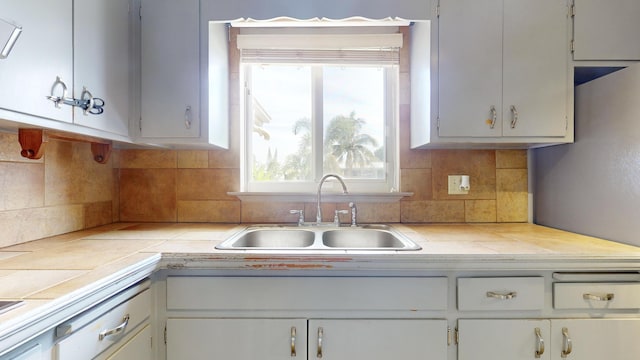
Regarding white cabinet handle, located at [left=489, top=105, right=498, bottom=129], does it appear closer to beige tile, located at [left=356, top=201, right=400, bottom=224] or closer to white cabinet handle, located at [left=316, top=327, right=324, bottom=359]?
beige tile, located at [left=356, top=201, right=400, bottom=224]

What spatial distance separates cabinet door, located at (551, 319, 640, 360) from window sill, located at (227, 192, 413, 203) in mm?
901

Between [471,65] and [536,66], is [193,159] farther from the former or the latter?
[536,66]

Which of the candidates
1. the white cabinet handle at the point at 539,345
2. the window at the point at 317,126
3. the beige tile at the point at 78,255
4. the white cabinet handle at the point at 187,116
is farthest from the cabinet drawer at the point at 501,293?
the white cabinet handle at the point at 187,116

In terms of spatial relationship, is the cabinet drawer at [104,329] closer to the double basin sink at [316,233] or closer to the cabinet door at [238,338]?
the cabinet door at [238,338]

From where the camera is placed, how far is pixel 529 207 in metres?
1.84

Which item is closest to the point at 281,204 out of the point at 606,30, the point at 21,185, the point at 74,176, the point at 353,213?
the point at 353,213

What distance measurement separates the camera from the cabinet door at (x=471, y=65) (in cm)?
146

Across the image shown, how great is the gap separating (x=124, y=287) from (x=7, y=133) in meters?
0.85

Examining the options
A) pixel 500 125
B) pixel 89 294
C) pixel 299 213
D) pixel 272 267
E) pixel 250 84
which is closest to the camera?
pixel 89 294

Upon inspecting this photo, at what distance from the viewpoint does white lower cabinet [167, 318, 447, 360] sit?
44.8 inches

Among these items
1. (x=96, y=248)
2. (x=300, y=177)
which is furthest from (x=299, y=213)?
(x=96, y=248)

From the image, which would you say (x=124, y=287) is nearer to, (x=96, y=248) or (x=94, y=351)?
(x=94, y=351)

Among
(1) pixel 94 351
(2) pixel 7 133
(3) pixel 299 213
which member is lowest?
(1) pixel 94 351

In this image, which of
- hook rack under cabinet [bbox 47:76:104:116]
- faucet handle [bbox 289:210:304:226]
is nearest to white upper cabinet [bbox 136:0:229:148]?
hook rack under cabinet [bbox 47:76:104:116]
